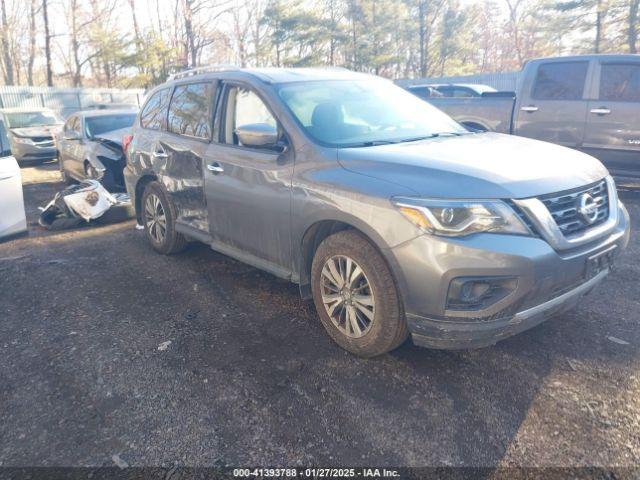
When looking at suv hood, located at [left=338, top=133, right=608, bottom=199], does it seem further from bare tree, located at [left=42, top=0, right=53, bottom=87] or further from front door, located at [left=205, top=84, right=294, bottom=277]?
bare tree, located at [left=42, top=0, right=53, bottom=87]

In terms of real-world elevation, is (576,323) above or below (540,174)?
below

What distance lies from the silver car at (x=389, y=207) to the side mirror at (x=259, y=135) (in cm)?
1

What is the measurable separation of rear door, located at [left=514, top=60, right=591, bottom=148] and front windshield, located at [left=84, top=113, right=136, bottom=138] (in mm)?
7411

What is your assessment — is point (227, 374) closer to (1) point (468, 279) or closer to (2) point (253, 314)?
(2) point (253, 314)

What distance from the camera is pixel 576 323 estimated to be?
351cm

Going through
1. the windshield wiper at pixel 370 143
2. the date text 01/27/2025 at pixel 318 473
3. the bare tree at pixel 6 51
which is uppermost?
the bare tree at pixel 6 51

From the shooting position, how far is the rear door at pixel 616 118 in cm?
667

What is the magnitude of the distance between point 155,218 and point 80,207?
2.22 m

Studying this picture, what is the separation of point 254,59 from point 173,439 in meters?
39.2

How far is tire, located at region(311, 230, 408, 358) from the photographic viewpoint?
9.28 ft

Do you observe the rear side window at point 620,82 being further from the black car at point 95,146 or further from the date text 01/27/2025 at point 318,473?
the black car at point 95,146

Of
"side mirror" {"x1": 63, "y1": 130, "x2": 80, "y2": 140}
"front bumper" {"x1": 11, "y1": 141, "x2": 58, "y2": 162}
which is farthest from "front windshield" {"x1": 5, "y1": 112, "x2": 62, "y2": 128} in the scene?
"side mirror" {"x1": 63, "y1": 130, "x2": 80, "y2": 140}

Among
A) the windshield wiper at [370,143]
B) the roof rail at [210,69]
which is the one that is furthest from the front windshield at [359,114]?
the roof rail at [210,69]

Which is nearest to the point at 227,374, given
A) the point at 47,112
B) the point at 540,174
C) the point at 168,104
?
the point at 540,174
